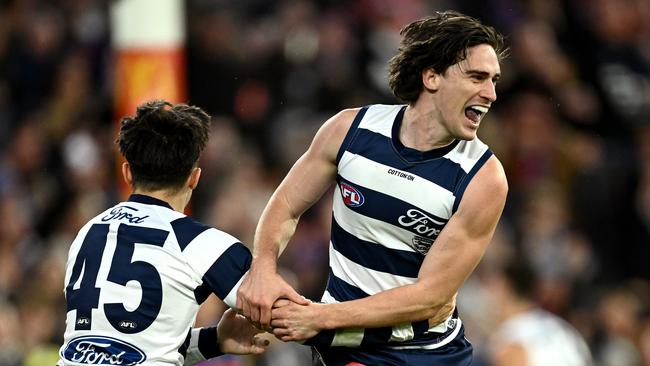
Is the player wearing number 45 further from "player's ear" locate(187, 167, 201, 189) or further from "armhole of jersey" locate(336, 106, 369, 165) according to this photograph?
"armhole of jersey" locate(336, 106, 369, 165)

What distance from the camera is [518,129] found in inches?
444

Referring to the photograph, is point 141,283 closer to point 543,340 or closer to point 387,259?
point 387,259

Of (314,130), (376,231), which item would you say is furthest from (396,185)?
(314,130)

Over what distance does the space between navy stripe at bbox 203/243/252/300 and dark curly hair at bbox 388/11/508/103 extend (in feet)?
3.25

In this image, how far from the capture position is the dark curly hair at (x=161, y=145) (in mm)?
5152

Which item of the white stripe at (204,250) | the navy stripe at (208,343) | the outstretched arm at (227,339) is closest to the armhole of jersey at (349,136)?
the white stripe at (204,250)

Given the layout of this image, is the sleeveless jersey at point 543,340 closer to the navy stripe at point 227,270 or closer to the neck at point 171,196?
the navy stripe at point 227,270

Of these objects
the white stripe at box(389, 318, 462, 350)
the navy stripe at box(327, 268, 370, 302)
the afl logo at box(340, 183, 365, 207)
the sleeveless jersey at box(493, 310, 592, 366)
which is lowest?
the sleeveless jersey at box(493, 310, 592, 366)

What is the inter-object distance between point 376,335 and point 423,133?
0.84m

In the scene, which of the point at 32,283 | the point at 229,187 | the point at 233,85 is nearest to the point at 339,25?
the point at 233,85

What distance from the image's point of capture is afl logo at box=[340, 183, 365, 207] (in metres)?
5.35

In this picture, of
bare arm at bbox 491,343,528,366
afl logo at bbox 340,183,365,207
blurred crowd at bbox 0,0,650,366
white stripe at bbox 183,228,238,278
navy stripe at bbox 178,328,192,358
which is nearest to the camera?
white stripe at bbox 183,228,238,278

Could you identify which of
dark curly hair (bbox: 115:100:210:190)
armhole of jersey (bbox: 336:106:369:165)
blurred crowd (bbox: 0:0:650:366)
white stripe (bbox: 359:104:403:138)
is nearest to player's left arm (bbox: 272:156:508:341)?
white stripe (bbox: 359:104:403:138)

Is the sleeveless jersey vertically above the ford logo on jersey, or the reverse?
the ford logo on jersey
